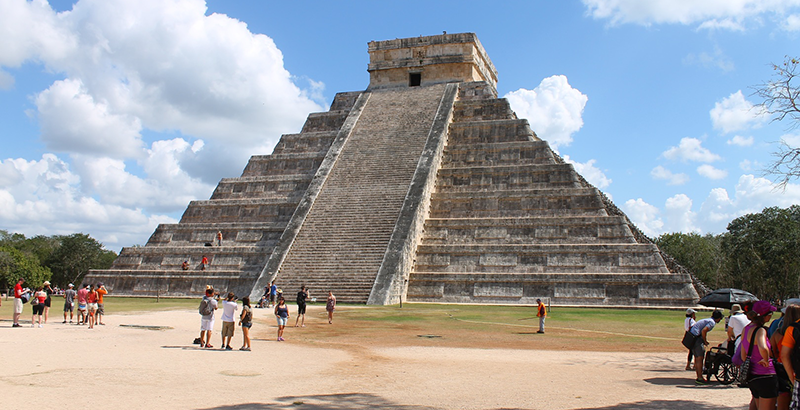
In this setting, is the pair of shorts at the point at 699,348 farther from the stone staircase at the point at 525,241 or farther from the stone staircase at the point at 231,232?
the stone staircase at the point at 231,232

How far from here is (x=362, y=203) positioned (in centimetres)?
2542

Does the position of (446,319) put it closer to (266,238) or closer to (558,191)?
(558,191)

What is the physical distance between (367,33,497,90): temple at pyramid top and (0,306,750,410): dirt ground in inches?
950

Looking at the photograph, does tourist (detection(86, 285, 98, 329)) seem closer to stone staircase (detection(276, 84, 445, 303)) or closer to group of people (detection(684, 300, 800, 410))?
stone staircase (detection(276, 84, 445, 303))

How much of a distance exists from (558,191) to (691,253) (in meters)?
27.4

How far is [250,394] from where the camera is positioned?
6.96 meters

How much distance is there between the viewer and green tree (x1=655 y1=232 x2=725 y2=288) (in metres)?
44.8

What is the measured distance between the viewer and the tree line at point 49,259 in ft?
124

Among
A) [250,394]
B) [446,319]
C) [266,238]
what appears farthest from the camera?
[266,238]

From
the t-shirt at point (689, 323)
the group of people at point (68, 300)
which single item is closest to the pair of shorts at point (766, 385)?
the t-shirt at point (689, 323)

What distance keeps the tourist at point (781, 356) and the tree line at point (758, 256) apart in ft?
118

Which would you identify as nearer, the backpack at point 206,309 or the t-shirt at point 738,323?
the t-shirt at point 738,323

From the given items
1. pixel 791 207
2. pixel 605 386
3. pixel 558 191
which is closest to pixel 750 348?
pixel 605 386

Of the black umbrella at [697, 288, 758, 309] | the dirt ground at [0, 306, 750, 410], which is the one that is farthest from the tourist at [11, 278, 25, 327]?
the black umbrella at [697, 288, 758, 309]
